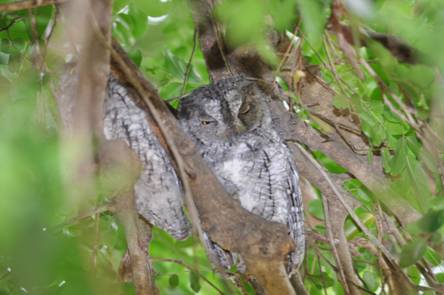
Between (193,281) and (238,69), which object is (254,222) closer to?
(193,281)

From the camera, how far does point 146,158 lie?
5.41 feet

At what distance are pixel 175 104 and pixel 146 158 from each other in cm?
48

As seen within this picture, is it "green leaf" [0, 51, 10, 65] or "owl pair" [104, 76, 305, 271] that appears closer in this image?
"green leaf" [0, 51, 10, 65]

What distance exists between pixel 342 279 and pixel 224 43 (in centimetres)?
78

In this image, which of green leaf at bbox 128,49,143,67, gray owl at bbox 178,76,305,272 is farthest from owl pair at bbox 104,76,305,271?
green leaf at bbox 128,49,143,67

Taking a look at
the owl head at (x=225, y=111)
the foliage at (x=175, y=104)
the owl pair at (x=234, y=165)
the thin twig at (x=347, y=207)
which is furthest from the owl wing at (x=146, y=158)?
the thin twig at (x=347, y=207)

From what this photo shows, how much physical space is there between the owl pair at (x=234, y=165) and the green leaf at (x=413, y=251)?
1.97 ft

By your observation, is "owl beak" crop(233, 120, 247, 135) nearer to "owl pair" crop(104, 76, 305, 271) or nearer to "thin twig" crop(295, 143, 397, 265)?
"owl pair" crop(104, 76, 305, 271)

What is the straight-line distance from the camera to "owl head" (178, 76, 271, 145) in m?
1.87

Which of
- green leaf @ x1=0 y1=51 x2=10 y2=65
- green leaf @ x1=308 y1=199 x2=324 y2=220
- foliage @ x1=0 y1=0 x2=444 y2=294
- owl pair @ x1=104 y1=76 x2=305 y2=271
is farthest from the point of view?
green leaf @ x1=308 y1=199 x2=324 y2=220

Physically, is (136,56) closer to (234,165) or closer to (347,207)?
(234,165)

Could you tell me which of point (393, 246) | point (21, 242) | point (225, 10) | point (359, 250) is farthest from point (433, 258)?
point (21, 242)

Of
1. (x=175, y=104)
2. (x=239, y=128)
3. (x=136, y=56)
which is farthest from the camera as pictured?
(x=175, y=104)

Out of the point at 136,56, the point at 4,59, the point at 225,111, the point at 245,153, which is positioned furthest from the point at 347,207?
the point at 4,59
